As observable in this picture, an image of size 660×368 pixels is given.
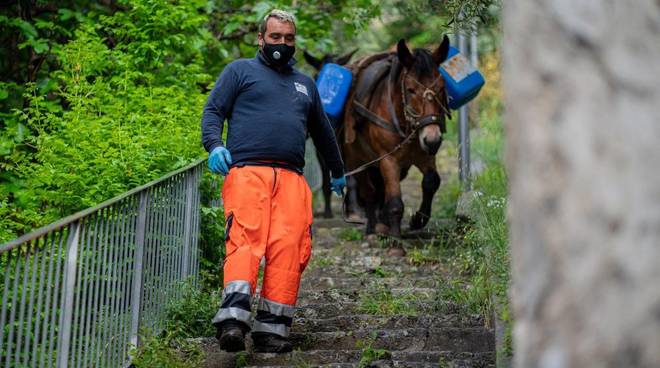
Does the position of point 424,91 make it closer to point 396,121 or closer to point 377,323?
point 396,121

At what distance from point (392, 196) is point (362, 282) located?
1.57m

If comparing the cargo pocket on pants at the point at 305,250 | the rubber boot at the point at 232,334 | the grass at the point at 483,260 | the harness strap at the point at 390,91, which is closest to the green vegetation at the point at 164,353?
the rubber boot at the point at 232,334

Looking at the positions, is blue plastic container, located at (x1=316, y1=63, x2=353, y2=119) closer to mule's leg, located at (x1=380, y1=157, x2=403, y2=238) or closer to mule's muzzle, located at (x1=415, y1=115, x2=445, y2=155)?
mule's leg, located at (x1=380, y1=157, x2=403, y2=238)

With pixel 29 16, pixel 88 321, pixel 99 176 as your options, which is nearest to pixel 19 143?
pixel 99 176

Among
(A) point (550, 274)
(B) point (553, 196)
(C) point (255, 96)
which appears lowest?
(A) point (550, 274)

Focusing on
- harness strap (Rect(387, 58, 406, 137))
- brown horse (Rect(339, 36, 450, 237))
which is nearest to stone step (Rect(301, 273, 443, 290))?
brown horse (Rect(339, 36, 450, 237))

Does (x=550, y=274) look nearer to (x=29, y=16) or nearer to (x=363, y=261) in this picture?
(x=363, y=261)

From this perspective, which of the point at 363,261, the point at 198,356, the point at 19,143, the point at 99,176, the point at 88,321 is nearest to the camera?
the point at 88,321

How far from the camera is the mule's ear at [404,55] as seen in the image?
9195 mm

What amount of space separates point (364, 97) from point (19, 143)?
3.60 m

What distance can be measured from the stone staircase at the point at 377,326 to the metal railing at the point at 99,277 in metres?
0.56

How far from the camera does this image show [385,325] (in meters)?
6.47

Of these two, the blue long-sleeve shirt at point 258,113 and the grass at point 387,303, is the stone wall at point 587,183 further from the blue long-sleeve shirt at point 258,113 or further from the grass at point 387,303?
the grass at point 387,303

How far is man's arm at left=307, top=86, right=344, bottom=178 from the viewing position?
20.7ft
